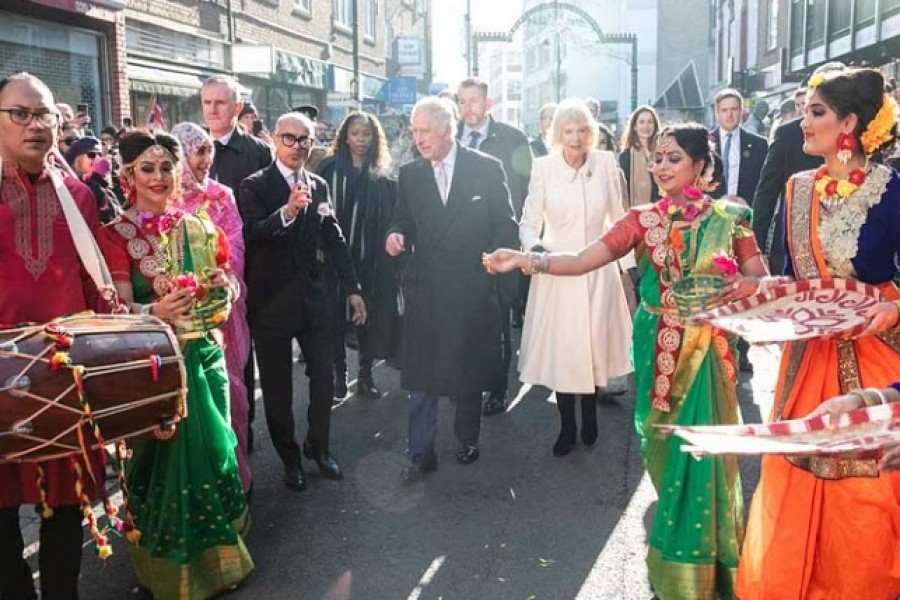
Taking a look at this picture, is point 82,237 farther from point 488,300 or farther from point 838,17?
point 838,17

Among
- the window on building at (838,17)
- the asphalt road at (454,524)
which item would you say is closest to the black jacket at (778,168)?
the asphalt road at (454,524)

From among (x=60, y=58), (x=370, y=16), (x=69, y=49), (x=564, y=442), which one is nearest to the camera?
(x=564, y=442)

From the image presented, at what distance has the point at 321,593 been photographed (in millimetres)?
4176

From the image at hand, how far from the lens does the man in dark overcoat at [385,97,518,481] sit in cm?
574

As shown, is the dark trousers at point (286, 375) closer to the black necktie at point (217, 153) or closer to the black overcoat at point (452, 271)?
the black overcoat at point (452, 271)

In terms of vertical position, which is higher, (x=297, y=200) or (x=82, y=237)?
(x=297, y=200)

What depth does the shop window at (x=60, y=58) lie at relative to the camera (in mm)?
12820

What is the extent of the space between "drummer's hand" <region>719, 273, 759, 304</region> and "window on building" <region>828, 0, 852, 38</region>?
2456 cm

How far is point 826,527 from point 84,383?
2.54m

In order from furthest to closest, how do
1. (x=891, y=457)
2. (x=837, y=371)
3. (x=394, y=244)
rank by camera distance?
(x=394, y=244)
(x=837, y=371)
(x=891, y=457)

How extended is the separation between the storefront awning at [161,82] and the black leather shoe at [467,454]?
11688 mm

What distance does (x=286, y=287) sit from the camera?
5.32 m

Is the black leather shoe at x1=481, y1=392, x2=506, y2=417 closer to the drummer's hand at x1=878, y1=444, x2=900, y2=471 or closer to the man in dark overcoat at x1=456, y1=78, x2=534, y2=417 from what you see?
the man in dark overcoat at x1=456, y1=78, x2=534, y2=417

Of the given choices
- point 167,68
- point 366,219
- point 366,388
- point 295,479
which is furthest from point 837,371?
point 167,68
